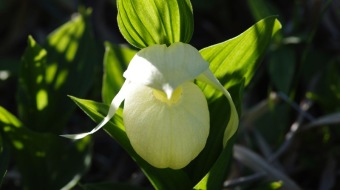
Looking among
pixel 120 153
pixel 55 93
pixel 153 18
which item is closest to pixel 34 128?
pixel 55 93

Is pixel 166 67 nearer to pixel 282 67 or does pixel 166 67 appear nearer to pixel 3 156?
pixel 3 156

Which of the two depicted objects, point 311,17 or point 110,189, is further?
point 311,17

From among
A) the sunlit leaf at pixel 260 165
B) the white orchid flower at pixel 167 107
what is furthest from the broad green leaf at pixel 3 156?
the sunlit leaf at pixel 260 165

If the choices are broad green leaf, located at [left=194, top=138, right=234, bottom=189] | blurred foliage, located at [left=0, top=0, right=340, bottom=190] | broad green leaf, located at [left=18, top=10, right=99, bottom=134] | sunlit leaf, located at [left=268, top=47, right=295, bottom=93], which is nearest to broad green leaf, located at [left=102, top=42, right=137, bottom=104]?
blurred foliage, located at [left=0, top=0, right=340, bottom=190]

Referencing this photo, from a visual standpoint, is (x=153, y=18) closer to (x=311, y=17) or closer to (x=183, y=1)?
(x=183, y=1)

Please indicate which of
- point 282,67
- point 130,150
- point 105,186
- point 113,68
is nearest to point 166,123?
point 130,150

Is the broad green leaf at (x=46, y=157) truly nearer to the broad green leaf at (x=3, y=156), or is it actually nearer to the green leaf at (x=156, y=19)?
the broad green leaf at (x=3, y=156)
